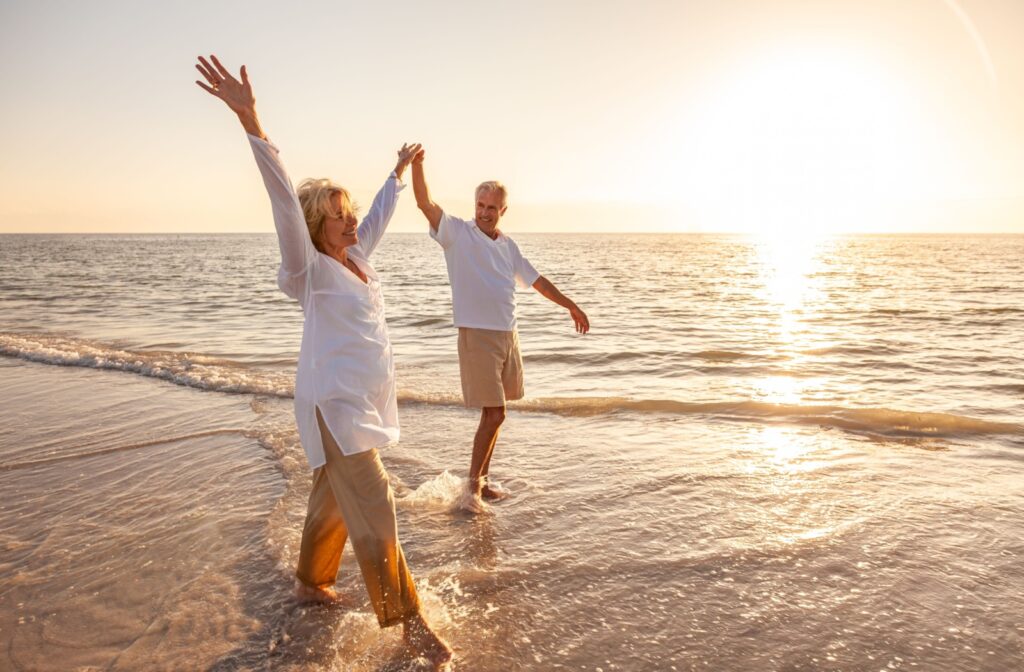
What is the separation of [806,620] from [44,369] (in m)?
10.8

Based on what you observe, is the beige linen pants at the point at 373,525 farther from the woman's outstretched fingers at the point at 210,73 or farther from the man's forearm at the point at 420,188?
the man's forearm at the point at 420,188

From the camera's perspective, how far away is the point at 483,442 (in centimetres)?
495

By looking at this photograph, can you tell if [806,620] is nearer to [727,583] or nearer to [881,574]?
[727,583]

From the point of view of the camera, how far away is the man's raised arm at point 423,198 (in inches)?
168

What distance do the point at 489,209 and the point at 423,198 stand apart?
48cm

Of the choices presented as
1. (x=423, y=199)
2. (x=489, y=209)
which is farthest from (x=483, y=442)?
(x=423, y=199)

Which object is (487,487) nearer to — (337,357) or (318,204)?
(337,357)

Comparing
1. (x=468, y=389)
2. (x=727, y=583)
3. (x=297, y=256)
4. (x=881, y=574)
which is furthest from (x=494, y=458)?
(x=297, y=256)

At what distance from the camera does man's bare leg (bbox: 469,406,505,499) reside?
4871 mm

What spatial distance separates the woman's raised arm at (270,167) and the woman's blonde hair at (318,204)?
155 mm

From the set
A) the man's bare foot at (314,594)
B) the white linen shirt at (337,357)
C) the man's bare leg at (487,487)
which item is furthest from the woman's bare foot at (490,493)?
the white linen shirt at (337,357)

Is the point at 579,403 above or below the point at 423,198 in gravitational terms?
below

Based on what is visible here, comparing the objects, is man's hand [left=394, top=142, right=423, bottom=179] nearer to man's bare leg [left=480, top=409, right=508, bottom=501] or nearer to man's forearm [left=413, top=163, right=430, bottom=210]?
man's forearm [left=413, top=163, right=430, bottom=210]

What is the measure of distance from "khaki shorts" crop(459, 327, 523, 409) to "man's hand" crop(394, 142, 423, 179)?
137 cm
